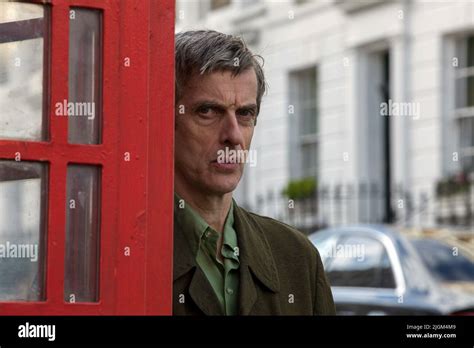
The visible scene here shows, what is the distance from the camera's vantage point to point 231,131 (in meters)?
3.40

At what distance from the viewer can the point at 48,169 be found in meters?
A: 2.95

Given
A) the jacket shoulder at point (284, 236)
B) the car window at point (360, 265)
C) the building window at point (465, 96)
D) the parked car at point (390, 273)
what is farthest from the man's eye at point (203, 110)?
the building window at point (465, 96)

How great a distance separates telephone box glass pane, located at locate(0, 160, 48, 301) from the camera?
9.50 ft

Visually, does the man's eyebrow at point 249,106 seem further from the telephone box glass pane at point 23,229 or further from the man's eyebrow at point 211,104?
the telephone box glass pane at point 23,229

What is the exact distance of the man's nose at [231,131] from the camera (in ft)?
11.1

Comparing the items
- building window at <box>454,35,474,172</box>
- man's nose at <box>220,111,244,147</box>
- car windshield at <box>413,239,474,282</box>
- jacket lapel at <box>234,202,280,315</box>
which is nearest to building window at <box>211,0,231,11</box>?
building window at <box>454,35,474,172</box>

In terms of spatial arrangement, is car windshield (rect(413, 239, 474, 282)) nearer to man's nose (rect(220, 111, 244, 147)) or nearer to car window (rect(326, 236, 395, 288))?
car window (rect(326, 236, 395, 288))

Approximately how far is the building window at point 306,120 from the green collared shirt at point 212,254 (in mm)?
18714

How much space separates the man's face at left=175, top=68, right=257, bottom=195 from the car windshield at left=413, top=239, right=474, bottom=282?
8.27m

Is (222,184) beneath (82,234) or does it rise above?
above

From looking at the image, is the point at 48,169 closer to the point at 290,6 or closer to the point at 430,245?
the point at 430,245

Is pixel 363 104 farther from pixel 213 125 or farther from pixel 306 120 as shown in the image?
pixel 213 125

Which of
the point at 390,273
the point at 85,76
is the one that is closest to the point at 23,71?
the point at 85,76

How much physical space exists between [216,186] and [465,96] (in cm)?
1578
